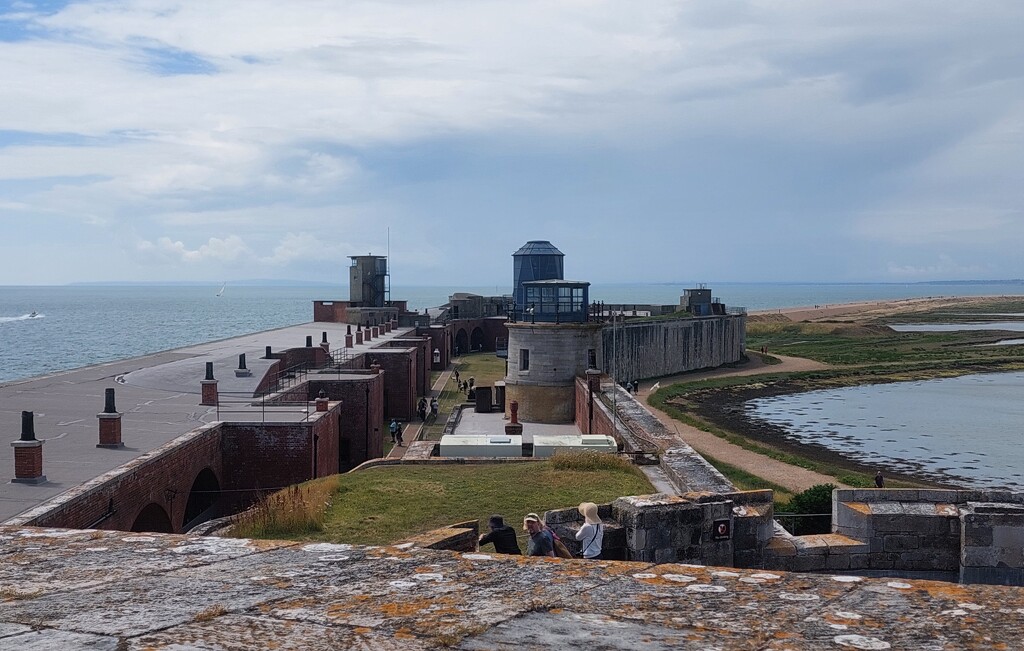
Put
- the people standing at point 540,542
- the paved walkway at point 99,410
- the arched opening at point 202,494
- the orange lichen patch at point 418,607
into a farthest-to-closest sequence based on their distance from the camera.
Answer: the arched opening at point 202,494 < the paved walkway at point 99,410 < the people standing at point 540,542 < the orange lichen patch at point 418,607

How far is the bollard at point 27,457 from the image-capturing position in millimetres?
14961

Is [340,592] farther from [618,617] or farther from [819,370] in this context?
[819,370]

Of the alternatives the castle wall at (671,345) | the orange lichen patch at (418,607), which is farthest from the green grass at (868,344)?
the orange lichen patch at (418,607)

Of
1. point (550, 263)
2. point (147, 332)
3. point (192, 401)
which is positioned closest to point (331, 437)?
point (192, 401)

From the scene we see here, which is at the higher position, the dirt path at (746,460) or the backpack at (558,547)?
the backpack at (558,547)

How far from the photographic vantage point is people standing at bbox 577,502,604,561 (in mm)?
7398

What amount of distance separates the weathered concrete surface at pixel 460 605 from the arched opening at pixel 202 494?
16.2 metres

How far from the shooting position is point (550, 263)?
61562 mm

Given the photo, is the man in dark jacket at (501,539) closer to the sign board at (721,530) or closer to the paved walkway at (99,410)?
the sign board at (721,530)

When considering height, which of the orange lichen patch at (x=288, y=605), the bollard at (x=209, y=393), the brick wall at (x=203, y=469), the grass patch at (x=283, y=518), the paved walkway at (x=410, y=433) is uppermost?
the orange lichen patch at (x=288, y=605)

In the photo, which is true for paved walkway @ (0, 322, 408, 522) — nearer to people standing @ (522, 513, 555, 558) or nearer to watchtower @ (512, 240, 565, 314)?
people standing @ (522, 513, 555, 558)

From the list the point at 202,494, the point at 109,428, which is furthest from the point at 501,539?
the point at 202,494

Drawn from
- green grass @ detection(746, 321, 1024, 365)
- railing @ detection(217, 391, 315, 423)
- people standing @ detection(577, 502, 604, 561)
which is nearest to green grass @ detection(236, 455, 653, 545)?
people standing @ detection(577, 502, 604, 561)

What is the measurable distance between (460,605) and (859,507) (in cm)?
631
